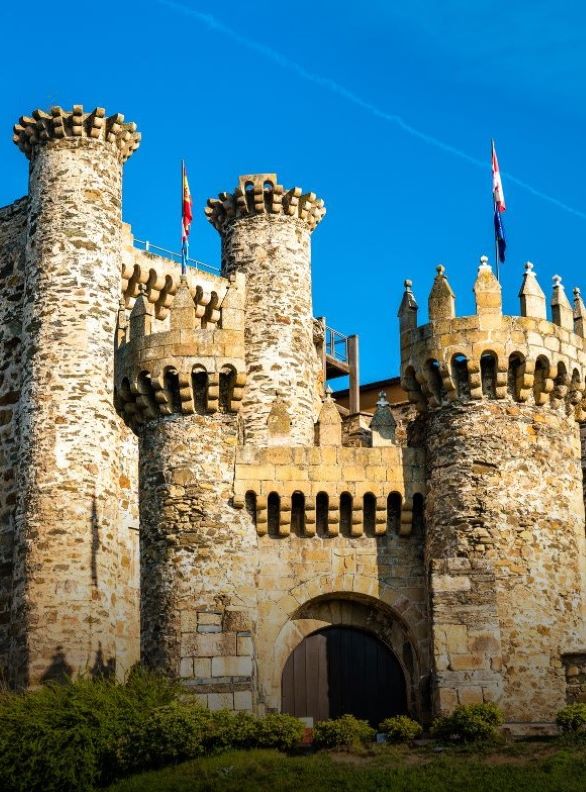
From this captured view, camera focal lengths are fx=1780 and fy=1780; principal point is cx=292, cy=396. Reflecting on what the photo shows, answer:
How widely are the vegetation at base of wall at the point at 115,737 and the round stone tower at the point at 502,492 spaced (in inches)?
154

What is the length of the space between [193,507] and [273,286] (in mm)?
15257

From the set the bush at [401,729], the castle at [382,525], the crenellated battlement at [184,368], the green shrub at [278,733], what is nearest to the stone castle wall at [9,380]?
the castle at [382,525]

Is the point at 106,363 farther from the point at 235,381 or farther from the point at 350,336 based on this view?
the point at 350,336

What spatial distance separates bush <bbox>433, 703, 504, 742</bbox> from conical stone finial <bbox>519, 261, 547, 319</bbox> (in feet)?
27.8

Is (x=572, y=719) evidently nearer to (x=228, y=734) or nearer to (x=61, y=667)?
(x=228, y=734)

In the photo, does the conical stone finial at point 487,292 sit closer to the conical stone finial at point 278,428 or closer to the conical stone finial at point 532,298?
the conical stone finial at point 532,298

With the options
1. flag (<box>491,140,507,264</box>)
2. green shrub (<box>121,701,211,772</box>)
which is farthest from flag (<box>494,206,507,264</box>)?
green shrub (<box>121,701,211,772</box>)

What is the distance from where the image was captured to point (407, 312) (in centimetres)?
3800

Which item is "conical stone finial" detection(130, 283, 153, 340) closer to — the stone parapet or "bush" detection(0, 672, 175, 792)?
the stone parapet

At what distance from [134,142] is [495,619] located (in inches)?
807

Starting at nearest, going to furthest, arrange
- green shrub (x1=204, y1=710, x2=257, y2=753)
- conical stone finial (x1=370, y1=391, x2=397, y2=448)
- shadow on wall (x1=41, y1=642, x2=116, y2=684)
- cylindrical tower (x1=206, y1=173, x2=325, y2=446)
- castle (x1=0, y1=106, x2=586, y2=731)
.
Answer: green shrub (x1=204, y1=710, x2=257, y2=753) → castle (x1=0, y1=106, x2=586, y2=731) → conical stone finial (x1=370, y1=391, x2=397, y2=448) → shadow on wall (x1=41, y1=642, x2=116, y2=684) → cylindrical tower (x1=206, y1=173, x2=325, y2=446)

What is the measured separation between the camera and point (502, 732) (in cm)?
3303

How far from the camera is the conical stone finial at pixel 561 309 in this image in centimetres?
3775

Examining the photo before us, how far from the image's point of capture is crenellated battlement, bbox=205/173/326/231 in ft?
167
